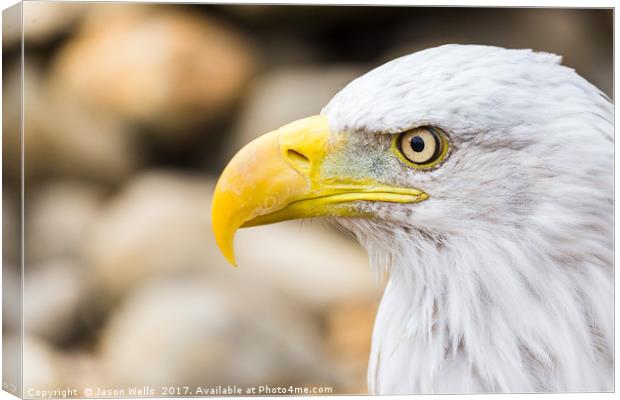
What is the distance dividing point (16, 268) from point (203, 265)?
767 mm

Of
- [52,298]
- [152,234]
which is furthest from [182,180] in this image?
[52,298]

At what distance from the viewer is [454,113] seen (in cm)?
228

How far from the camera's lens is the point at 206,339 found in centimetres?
351

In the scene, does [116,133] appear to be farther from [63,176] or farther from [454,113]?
[454,113]

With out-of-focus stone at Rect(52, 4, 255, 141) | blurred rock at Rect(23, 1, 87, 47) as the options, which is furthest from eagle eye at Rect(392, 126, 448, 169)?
blurred rock at Rect(23, 1, 87, 47)

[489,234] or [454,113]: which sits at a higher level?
[454,113]

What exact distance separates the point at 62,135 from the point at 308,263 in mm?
1170

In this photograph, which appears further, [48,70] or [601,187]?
[48,70]

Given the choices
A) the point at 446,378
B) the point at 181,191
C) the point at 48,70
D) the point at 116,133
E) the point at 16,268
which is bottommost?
the point at 446,378

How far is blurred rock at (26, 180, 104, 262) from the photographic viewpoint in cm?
322

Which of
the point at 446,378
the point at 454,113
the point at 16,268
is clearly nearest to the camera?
the point at 454,113

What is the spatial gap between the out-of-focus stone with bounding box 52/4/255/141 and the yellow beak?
1.12 meters

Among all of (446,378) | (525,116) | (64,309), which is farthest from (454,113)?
(64,309)

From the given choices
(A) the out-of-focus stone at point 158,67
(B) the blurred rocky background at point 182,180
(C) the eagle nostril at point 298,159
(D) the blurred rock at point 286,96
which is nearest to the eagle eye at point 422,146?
(C) the eagle nostril at point 298,159
